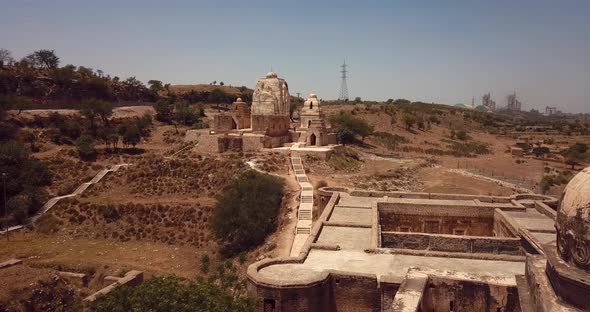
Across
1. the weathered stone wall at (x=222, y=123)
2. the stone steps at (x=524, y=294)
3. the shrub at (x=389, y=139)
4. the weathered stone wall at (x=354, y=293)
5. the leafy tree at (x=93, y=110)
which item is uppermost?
the leafy tree at (x=93, y=110)

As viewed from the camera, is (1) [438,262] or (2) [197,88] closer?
(1) [438,262]

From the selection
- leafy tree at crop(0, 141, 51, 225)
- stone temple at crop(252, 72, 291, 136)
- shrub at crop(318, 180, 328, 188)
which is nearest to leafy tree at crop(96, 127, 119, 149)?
leafy tree at crop(0, 141, 51, 225)

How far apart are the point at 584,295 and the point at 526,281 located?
7.66 feet

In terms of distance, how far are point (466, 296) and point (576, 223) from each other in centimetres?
368

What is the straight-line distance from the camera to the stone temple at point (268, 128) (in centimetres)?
3188

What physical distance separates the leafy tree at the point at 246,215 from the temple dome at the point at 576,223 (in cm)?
1493

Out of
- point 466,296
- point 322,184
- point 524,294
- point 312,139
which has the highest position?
point 312,139

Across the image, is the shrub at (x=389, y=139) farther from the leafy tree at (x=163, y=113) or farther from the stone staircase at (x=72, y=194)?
the stone staircase at (x=72, y=194)

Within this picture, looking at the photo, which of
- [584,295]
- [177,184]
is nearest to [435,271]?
[584,295]

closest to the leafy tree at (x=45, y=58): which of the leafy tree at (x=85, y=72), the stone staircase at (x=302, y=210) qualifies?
the leafy tree at (x=85, y=72)

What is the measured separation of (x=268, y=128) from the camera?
32.9m

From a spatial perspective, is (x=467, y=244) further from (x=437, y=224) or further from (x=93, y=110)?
(x=93, y=110)

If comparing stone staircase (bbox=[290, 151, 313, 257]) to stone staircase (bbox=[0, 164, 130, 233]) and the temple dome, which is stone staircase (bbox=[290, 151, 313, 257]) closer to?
the temple dome

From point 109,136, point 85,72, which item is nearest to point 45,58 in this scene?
point 85,72
